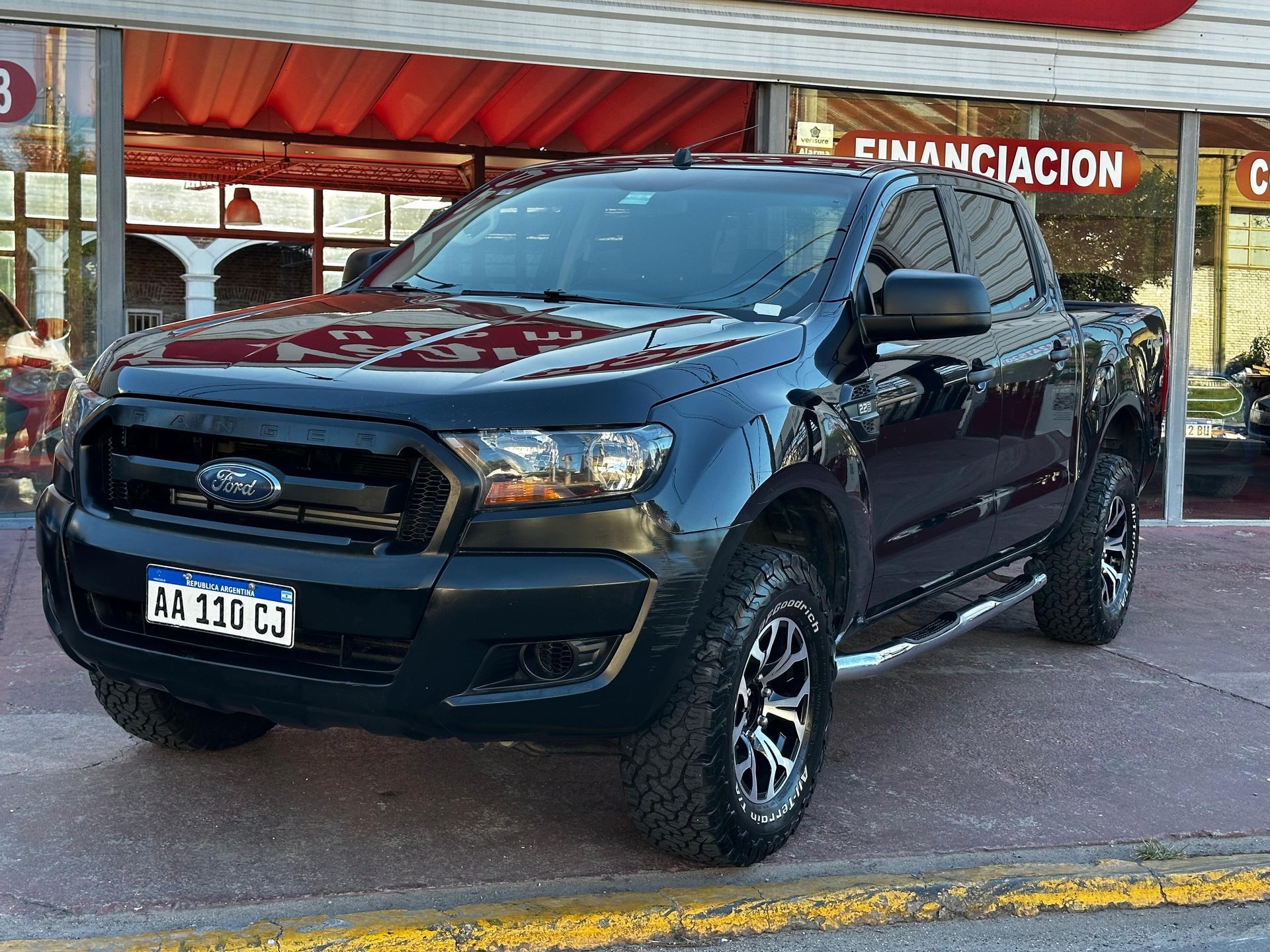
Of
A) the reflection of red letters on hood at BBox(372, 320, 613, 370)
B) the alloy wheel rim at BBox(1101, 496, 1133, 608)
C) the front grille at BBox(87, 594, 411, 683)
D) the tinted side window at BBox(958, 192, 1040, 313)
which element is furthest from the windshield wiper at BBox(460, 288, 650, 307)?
the alloy wheel rim at BBox(1101, 496, 1133, 608)

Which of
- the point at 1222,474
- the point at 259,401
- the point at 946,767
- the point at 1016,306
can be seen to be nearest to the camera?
the point at 259,401

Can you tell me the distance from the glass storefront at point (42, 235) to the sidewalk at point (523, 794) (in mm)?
3307

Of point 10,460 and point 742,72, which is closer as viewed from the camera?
point 10,460

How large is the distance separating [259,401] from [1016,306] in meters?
3.23

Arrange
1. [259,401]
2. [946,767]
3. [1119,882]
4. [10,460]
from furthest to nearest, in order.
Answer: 1. [10,460]
2. [946,767]
3. [1119,882]
4. [259,401]

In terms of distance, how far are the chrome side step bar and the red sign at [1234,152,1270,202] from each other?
18.7 ft

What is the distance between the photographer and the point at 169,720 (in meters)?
4.18

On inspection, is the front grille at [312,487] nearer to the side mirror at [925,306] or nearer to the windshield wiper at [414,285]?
the windshield wiper at [414,285]

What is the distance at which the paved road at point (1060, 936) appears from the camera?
335 centimetres

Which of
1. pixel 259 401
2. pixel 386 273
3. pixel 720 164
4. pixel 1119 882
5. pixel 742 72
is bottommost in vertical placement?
pixel 1119 882

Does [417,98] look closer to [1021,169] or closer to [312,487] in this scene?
[1021,169]

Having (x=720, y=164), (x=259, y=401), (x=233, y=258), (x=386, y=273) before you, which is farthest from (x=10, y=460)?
(x=233, y=258)

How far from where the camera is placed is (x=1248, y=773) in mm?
4598

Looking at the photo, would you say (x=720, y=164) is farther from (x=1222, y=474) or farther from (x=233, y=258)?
(x=233, y=258)
